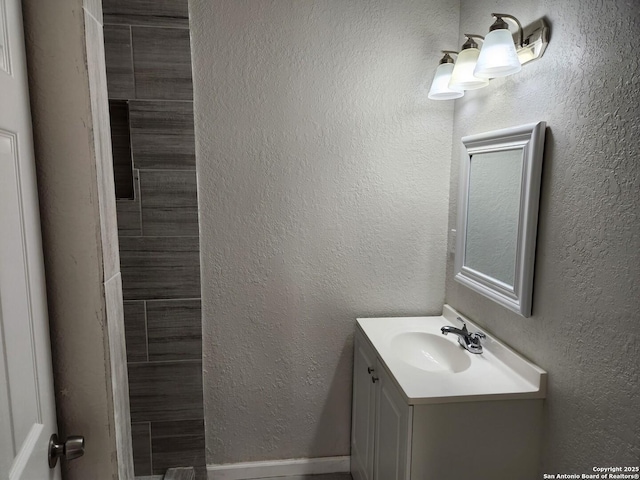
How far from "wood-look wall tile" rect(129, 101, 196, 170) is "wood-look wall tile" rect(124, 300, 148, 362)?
25.1 inches

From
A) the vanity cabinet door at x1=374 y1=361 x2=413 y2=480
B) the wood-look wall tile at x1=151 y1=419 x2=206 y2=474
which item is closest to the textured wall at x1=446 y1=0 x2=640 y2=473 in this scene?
the vanity cabinet door at x1=374 y1=361 x2=413 y2=480

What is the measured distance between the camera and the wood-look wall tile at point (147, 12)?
175cm

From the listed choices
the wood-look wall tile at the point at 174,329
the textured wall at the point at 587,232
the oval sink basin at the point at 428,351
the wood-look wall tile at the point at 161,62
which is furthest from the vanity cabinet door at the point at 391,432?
the wood-look wall tile at the point at 161,62

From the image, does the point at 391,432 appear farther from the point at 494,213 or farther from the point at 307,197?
the point at 307,197

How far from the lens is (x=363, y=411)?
1.96 metres

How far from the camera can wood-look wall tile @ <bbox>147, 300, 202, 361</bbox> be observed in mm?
1958

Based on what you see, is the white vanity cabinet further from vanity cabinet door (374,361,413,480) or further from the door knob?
the door knob

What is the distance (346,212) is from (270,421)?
3.67 feet

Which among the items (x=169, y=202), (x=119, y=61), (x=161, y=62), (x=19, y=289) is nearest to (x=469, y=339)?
(x=169, y=202)

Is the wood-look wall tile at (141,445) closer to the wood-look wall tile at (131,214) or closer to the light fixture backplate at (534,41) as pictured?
the wood-look wall tile at (131,214)

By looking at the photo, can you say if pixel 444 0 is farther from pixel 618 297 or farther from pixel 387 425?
pixel 387 425

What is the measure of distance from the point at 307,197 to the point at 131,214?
0.79 metres

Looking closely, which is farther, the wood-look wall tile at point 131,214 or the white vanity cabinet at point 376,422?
the wood-look wall tile at point 131,214

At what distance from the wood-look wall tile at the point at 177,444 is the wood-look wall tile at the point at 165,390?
41 mm
